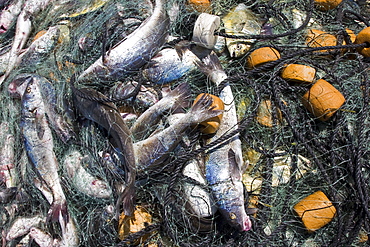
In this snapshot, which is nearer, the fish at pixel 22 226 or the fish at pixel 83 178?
the fish at pixel 83 178

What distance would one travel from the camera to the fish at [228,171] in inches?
103

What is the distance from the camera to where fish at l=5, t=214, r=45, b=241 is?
10.1 ft

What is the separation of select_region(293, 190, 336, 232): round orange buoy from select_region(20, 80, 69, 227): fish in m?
2.05

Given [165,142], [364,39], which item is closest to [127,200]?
[165,142]

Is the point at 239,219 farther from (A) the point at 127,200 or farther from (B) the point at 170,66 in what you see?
(B) the point at 170,66

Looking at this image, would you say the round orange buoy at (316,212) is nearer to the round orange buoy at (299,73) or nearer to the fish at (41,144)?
the round orange buoy at (299,73)

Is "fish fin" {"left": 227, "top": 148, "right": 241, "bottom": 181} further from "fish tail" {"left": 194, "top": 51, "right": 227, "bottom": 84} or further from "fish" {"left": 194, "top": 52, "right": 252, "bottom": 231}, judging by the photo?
"fish tail" {"left": 194, "top": 51, "right": 227, "bottom": 84}

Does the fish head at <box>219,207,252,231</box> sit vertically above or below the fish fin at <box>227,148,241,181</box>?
below

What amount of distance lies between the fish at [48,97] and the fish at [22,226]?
78cm

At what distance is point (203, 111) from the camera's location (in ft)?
8.84

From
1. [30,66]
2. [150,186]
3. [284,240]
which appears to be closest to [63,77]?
[30,66]

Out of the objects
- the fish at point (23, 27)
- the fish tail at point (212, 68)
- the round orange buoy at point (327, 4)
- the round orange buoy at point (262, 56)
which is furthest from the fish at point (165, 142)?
the fish at point (23, 27)

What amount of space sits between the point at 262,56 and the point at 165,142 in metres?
1.23

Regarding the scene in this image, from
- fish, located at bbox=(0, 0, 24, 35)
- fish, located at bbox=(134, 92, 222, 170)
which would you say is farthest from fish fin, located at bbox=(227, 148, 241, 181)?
fish, located at bbox=(0, 0, 24, 35)
